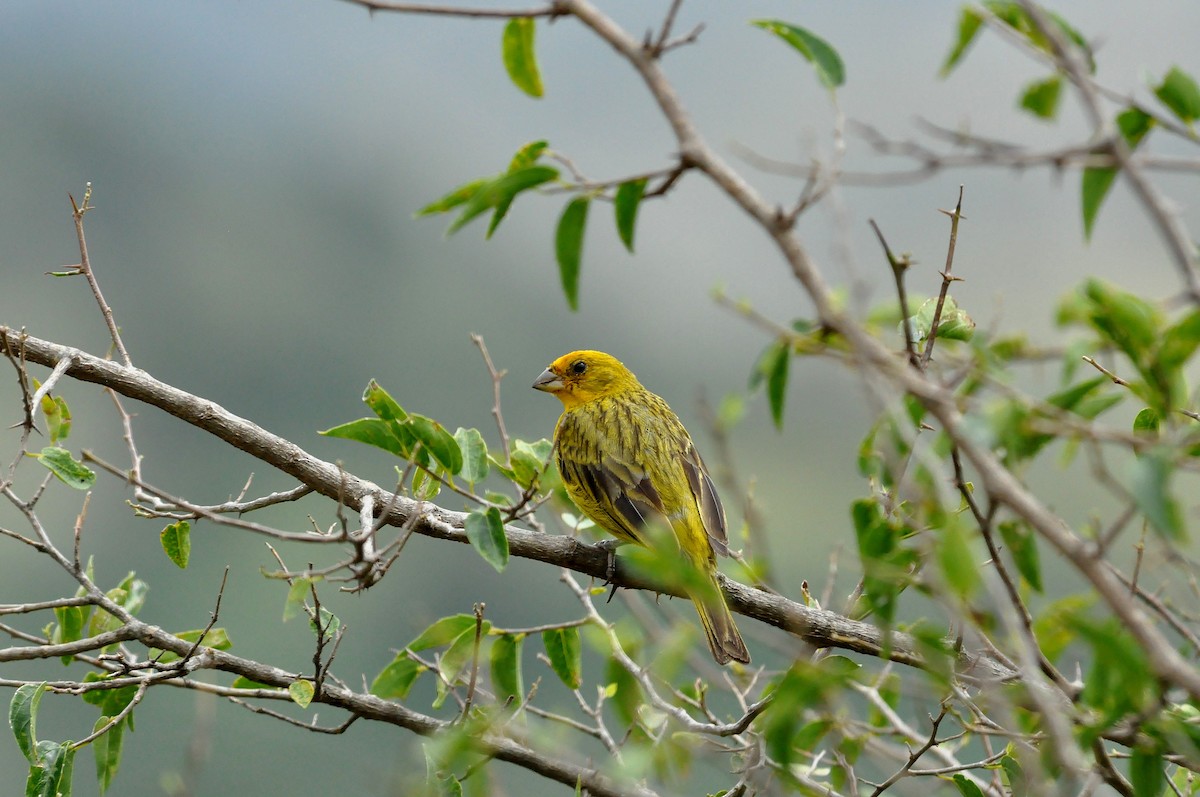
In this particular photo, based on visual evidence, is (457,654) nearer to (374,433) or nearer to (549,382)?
(374,433)

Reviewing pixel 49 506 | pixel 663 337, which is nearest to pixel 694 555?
pixel 49 506

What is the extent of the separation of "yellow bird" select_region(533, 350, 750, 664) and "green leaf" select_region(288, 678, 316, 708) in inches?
58.4

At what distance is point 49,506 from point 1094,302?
52633 millimetres

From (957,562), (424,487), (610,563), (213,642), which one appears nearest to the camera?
(957,562)

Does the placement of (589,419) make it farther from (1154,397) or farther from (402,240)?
(402,240)

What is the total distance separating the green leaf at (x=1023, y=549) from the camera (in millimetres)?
1780

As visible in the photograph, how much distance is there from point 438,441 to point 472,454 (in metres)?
0.28

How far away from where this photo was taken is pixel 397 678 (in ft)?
11.3

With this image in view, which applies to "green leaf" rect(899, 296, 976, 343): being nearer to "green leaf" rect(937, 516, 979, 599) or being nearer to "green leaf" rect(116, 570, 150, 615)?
"green leaf" rect(937, 516, 979, 599)

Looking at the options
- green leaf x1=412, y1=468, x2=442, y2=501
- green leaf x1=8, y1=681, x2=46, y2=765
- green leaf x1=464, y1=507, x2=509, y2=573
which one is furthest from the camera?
green leaf x1=412, y1=468, x2=442, y2=501

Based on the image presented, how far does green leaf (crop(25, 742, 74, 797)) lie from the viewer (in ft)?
10.1

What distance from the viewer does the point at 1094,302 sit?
155cm

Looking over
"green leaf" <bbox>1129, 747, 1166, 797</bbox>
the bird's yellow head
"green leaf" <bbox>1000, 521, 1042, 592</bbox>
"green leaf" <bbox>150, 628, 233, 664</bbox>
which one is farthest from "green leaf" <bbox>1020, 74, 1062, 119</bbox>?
the bird's yellow head

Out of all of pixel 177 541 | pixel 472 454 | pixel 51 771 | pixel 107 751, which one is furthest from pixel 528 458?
pixel 51 771
